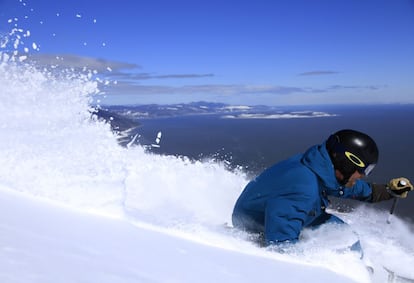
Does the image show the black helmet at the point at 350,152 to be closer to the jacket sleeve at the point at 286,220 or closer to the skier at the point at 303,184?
the skier at the point at 303,184

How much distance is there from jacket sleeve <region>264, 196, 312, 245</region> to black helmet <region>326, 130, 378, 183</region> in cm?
52

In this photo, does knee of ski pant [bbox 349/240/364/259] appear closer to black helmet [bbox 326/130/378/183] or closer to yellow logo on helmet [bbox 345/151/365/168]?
black helmet [bbox 326/130/378/183]

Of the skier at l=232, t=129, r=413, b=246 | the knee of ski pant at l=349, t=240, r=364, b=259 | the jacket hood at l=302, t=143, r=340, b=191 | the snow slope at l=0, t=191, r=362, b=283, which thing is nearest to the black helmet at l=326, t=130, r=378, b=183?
the skier at l=232, t=129, r=413, b=246

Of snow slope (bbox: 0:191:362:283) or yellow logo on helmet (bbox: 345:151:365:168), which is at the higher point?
yellow logo on helmet (bbox: 345:151:365:168)

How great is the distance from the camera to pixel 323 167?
11.5ft

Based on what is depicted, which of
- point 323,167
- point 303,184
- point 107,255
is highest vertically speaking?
point 323,167

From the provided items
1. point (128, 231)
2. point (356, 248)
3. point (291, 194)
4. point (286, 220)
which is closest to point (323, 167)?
point (291, 194)

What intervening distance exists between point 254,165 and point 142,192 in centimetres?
2705

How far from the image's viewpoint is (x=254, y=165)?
3266cm

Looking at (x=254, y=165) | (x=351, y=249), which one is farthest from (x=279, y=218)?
(x=254, y=165)

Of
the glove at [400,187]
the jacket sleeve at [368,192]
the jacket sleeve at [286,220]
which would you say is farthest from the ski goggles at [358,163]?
the glove at [400,187]

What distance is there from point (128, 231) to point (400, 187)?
3555 millimetres

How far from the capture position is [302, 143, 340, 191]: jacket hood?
11.5ft

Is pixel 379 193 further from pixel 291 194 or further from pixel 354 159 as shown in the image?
pixel 291 194
